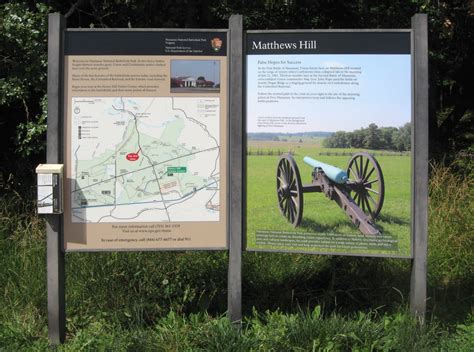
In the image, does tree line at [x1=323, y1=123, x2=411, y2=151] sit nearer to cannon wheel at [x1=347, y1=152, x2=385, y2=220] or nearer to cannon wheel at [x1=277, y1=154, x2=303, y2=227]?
cannon wheel at [x1=347, y1=152, x2=385, y2=220]

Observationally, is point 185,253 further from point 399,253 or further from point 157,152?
point 399,253

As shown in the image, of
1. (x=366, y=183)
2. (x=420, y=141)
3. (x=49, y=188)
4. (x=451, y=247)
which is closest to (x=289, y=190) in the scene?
(x=366, y=183)

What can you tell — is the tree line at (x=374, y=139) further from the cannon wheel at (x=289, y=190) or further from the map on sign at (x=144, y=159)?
the map on sign at (x=144, y=159)

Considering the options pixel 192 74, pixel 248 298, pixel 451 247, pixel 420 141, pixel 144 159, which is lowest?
pixel 248 298

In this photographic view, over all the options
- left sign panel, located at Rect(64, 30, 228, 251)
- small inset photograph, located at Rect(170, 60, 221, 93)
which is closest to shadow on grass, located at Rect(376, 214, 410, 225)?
left sign panel, located at Rect(64, 30, 228, 251)

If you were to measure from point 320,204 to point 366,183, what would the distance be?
380 millimetres

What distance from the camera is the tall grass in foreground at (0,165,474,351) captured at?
4098 millimetres

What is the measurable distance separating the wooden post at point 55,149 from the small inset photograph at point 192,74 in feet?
2.83

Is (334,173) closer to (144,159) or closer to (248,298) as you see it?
(144,159)

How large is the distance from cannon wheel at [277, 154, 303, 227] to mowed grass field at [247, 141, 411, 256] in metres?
0.03

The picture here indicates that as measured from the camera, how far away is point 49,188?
4102mm

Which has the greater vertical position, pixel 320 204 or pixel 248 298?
pixel 320 204

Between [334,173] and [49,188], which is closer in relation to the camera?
[49,188]

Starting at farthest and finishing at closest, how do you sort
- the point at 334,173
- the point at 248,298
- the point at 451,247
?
the point at 451,247 < the point at 248,298 < the point at 334,173
